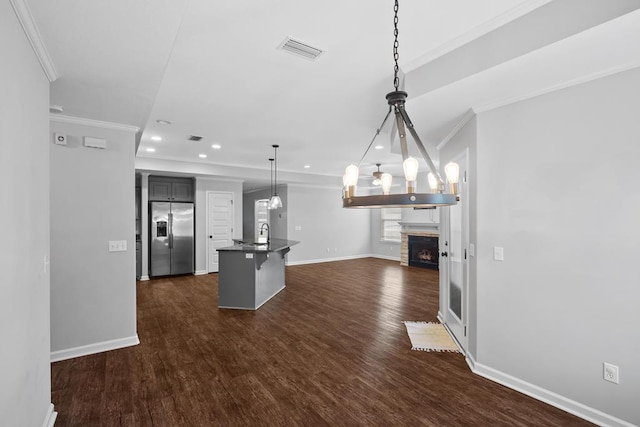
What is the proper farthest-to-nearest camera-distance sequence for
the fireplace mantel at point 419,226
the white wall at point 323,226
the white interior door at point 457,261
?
1. the white wall at point 323,226
2. the fireplace mantel at point 419,226
3. the white interior door at point 457,261

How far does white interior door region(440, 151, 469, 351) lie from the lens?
335 centimetres

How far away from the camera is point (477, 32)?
6.98ft

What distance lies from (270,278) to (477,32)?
4.57m

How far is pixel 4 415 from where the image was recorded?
1.39 meters

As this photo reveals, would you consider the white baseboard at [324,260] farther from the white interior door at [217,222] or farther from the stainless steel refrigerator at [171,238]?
the stainless steel refrigerator at [171,238]

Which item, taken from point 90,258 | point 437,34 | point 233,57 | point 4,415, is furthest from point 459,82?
point 90,258

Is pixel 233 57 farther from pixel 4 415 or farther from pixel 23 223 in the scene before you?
pixel 4 415

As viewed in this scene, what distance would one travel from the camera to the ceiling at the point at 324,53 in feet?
5.62

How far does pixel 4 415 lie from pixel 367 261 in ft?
29.3

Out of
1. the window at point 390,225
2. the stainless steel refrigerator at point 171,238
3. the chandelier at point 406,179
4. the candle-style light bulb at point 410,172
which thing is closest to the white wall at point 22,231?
the chandelier at point 406,179

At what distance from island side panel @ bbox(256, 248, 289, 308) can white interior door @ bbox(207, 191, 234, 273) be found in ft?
8.43

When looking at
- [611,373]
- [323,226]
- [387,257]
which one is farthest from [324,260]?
[611,373]

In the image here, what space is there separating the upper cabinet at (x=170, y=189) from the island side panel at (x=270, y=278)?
3261mm

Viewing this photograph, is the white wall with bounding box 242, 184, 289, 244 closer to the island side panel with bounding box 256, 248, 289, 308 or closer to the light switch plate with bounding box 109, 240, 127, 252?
the island side panel with bounding box 256, 248, 289, 308
